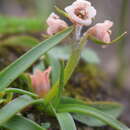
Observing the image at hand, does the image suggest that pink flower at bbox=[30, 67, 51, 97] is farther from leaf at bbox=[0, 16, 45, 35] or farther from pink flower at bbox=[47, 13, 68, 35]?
leaf at bbox=[0, 16, 45, 35]

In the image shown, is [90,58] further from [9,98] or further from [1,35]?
[9,98]

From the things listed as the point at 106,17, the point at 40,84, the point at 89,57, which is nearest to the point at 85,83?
the point at 89,57

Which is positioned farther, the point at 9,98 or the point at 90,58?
the point at 90,58

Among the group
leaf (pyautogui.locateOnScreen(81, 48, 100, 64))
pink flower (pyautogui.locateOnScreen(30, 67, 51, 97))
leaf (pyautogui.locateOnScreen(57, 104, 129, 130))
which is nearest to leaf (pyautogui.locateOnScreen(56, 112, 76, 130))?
leaf (pyautogui.locateOnScreen(57, 104, 129, 130))

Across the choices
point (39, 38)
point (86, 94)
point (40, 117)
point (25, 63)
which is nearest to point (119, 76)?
point (39, 38)

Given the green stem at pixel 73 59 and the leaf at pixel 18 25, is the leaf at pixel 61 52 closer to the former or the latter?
the leaf at pixel 18 25

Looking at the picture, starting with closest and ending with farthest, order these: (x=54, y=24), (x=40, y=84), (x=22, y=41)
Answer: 1. (x=54, y=24)
2. (x=40, y=84)
3. (x=22, y=41)

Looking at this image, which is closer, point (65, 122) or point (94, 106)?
point (65, 122)

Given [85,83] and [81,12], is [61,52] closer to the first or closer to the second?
[85,83]
